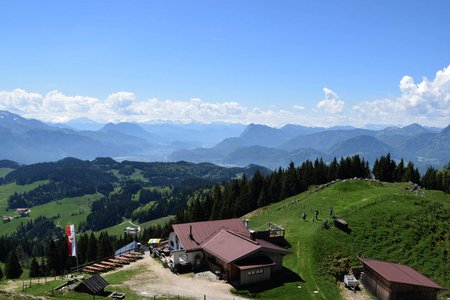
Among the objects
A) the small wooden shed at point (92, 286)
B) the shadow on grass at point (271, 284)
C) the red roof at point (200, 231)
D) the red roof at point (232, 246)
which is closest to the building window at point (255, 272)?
the shadow on grass at point (271, 284)

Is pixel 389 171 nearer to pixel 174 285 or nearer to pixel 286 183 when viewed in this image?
pixel 286 183

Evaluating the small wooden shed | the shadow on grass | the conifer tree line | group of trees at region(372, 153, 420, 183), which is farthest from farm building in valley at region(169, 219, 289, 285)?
group of trees at region(372, 153, 420, 183)

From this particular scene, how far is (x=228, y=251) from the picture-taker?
48969 millimetres

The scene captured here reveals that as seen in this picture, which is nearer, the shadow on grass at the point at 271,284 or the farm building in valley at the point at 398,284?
the shadow on grass at the point at 271,284

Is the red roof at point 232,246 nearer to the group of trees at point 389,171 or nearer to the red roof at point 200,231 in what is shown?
the red roof at point 200,231

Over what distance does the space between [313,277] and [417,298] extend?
1156 cm

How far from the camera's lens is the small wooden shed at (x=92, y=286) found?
1628 inches

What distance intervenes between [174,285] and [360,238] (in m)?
27.7

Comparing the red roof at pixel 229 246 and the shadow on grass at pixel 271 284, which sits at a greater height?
the red roof at pixel 229 246

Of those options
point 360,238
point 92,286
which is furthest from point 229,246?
point 360,238

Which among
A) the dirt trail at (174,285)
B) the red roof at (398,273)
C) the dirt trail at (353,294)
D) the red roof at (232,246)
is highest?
the red roof at (232,246)

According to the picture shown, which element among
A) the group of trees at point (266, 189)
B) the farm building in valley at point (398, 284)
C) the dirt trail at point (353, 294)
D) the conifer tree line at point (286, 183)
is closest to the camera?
the farm building in valley at point (398, 284)

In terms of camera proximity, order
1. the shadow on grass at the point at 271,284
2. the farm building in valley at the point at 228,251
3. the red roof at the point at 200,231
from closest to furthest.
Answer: the shadow on grass at the point at 271,284 < the farm building in valley at the point at 228,251 < the red roof at the point at 200,231

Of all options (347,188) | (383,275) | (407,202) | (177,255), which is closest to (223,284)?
(177,255)
